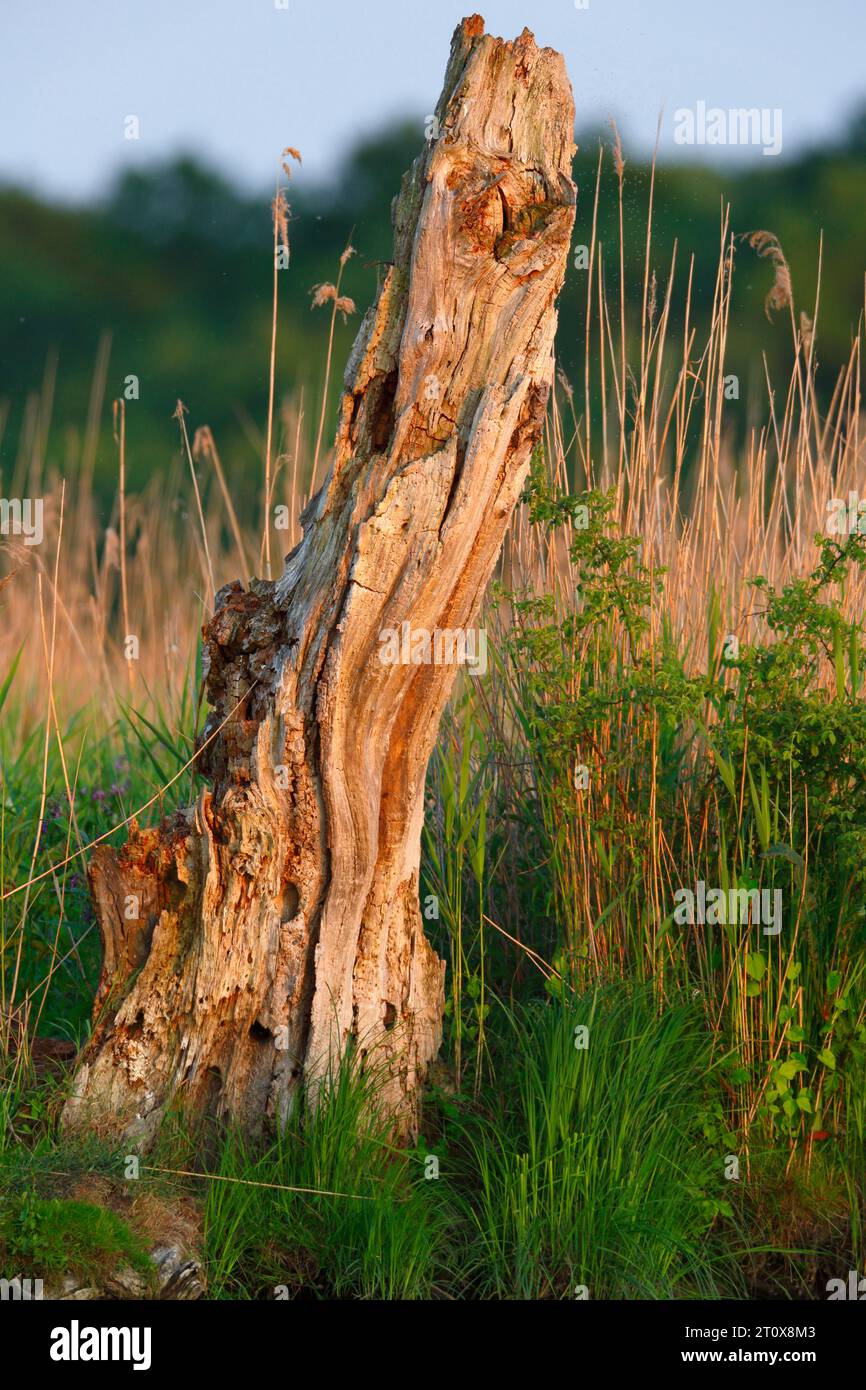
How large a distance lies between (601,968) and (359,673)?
37.7 inches

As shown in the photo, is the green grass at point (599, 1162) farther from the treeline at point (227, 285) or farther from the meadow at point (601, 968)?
the treeline at point (227, 285)

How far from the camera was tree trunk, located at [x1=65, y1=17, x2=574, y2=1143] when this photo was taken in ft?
9.89

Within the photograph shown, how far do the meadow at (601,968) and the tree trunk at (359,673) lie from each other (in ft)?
0.58

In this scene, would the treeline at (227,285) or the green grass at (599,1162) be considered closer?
the green grass at (599,1162)

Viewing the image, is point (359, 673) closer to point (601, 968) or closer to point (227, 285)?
point (601, 968)

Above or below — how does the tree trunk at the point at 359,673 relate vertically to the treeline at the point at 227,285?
below

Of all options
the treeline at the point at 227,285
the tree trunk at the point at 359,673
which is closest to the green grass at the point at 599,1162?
the tree trunk at the point at 359,673

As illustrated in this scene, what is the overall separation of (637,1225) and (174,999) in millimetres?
1074

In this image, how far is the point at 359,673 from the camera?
3070mm

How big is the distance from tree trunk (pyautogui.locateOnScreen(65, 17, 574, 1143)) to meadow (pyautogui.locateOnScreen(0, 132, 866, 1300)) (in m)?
0.18

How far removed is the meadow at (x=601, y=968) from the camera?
298 cm

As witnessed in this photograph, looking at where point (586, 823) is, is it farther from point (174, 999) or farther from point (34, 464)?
point (34, 464)

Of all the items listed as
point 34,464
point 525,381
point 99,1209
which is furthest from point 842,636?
point 34,464

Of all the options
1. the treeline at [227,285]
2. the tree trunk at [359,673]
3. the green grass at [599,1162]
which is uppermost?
the treeline at [227,285]
